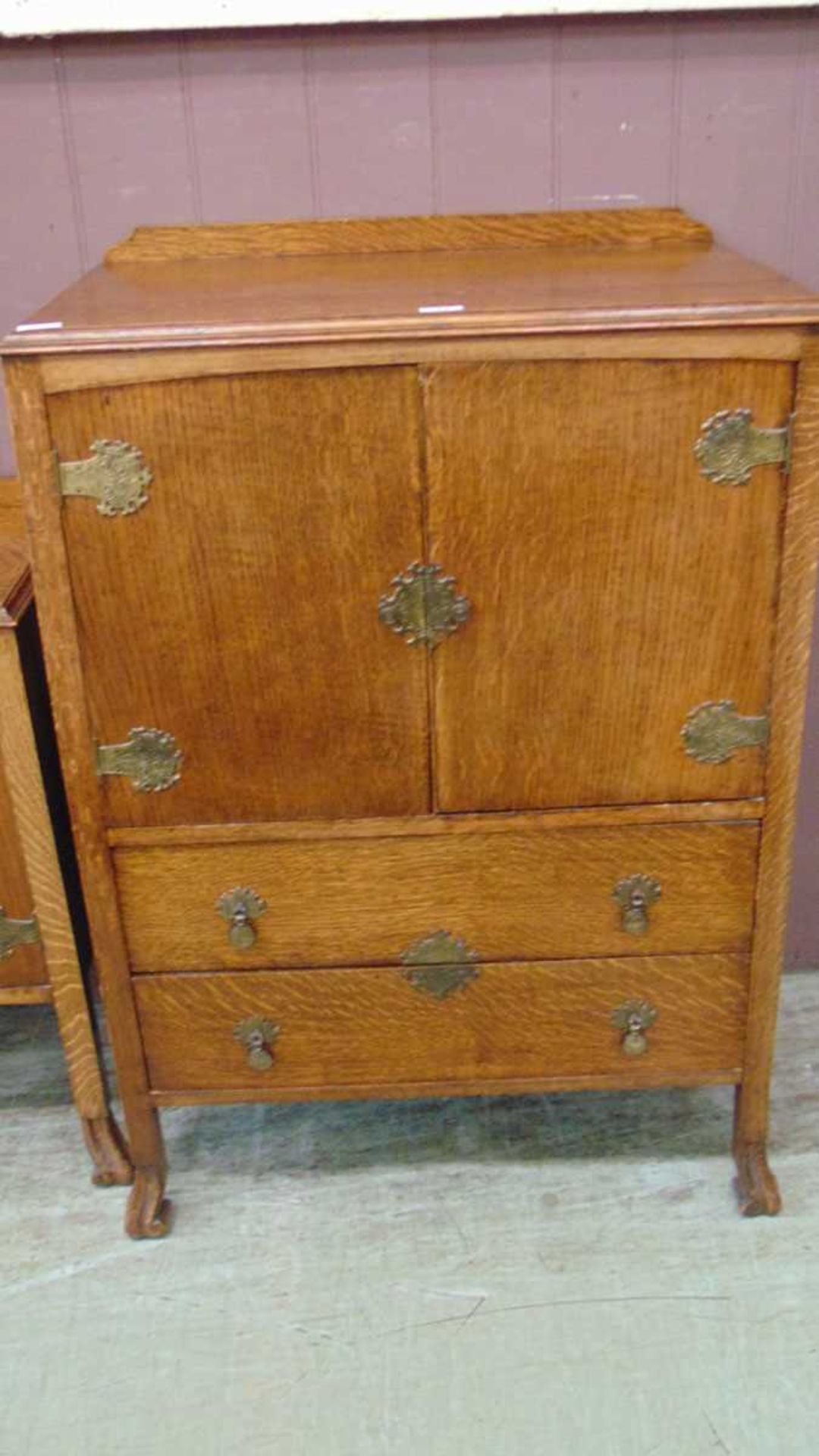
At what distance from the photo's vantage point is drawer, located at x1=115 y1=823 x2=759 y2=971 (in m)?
1.67

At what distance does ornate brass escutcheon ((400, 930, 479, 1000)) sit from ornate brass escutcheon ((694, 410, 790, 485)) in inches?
26.5

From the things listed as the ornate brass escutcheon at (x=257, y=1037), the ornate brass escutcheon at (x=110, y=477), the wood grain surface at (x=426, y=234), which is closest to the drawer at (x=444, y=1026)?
the ornate brass escutcheon at (x=257, y=1037)

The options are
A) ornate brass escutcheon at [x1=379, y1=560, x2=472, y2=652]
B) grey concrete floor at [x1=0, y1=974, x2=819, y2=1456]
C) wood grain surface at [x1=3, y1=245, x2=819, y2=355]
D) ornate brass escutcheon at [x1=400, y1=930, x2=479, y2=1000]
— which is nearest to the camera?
wood grain surface at [x1=3, y1=245, x2=819, y2=355]

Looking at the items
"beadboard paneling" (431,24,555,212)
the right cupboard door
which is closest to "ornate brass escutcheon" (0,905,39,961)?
the right cupboard door

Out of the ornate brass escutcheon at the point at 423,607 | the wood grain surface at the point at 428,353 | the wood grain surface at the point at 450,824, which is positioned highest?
the wood grain surface at the point at 428,353

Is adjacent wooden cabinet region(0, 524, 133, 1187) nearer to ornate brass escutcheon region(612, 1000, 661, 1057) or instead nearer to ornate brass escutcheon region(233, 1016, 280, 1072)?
ornate brass escutcheon region(233, 1016, 280, 1072)

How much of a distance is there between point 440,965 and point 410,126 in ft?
3.84

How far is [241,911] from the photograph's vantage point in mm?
1701

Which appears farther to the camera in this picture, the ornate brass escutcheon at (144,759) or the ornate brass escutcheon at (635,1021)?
the ornate brass escutcheon at (635,1021)

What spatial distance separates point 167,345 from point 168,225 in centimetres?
63

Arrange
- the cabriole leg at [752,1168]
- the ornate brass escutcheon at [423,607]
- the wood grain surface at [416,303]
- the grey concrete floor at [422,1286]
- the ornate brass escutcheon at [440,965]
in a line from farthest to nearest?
the cabriole leg at [752,1168], the ornate brass escutcheon at [440,965], the grey concrete floor at [422,1286], the ornate brass escutcheon at [423,607], the wood grain surface at [416,303]

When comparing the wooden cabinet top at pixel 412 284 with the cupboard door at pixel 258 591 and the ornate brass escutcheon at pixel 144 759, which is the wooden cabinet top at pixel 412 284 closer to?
the cupboard door at pixel 258 591

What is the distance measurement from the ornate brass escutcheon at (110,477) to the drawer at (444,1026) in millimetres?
639

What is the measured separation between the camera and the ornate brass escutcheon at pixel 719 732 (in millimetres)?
1582
